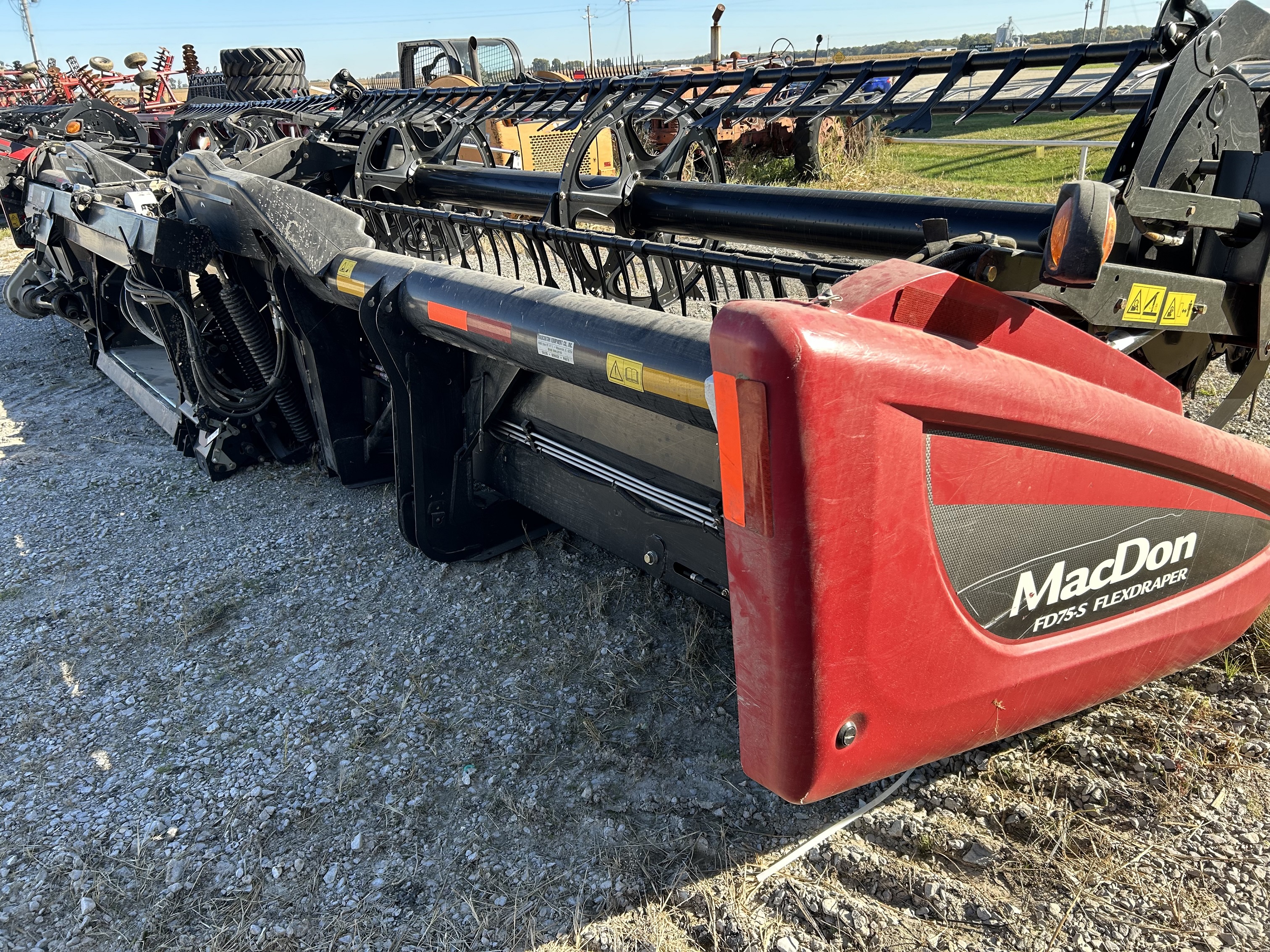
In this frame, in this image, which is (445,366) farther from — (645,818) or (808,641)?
(808,641)

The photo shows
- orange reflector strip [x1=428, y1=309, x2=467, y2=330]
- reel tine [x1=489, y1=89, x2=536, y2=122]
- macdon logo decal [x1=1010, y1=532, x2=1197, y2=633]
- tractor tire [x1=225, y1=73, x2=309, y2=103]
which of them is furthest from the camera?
tractor tire [x1=225, y1=73, x2=309, y2=103]

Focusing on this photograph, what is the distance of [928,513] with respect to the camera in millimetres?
1565

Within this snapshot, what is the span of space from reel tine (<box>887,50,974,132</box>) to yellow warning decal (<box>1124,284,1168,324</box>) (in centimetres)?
98

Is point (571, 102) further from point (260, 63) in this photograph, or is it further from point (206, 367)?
point (260, 63)

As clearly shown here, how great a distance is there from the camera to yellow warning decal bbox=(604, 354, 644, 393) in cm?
199

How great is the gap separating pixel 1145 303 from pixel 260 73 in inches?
344

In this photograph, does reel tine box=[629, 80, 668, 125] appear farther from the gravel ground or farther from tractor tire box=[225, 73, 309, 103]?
tractor tire box=[225, 73, 309, 103]

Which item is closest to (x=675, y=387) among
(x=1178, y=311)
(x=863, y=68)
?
(x=1178, y=311)

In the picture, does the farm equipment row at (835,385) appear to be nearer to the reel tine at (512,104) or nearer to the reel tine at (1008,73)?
the reel tine at (1008,73)

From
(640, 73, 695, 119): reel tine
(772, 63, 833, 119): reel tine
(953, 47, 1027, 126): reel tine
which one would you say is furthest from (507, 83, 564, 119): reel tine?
(953, 47, 1027, 126): reel tine

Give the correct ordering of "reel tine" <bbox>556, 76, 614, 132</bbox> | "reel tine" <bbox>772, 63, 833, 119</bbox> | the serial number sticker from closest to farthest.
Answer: the serial number sticker, "reel tine" <bbox>772, 63, 833, 119</bbox>, "reel tine" <bbox>556, 76, 614, 132</bbox>

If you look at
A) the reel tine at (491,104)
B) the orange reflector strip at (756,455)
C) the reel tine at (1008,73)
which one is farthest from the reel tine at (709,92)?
the orange reflector strip at (756,455)

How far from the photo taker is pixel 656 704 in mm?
2557

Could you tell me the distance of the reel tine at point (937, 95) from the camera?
2795 mm
